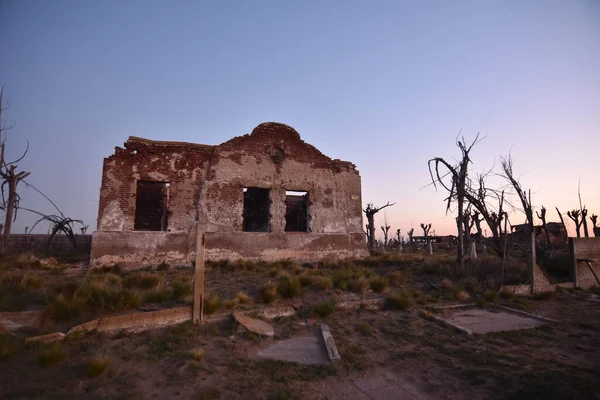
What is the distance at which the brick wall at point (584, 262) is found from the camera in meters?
11.0

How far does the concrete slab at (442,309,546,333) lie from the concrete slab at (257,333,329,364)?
10.3 feet

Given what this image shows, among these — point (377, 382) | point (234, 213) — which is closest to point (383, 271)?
point (234, 213)

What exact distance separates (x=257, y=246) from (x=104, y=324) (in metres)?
8.28

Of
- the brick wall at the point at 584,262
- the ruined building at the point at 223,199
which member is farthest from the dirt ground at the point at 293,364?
the ruined building at the point at 223,199

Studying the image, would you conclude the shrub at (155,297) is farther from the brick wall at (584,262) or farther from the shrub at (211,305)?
the brick wall at (584,262)

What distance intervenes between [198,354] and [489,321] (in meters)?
6.19

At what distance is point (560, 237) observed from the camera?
32.5 metres

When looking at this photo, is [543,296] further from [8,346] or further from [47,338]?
[8,346]

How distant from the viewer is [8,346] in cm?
446

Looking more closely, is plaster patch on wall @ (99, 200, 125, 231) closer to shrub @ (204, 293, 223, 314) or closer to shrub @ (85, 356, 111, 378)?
shrub @ (204, 293, 223, 314)

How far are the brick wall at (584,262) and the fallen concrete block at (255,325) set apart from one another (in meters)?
10.9

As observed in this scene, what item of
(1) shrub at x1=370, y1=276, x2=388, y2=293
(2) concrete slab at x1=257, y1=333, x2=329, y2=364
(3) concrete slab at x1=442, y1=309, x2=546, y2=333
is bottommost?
(2) concrete slab at x1=257, y1=333, x2=329, y2=364

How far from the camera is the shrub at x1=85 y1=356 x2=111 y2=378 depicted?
4.01 m

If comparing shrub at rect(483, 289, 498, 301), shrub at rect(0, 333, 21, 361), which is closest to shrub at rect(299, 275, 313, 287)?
shrub at rect(483, 289, 498, 301)
